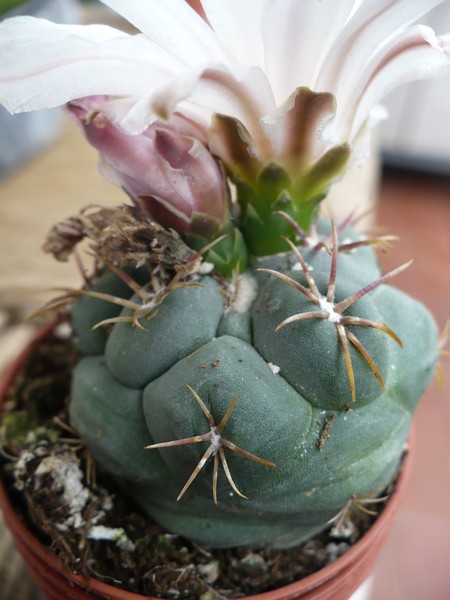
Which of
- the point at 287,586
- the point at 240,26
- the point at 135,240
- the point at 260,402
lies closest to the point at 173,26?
the point at 240,26

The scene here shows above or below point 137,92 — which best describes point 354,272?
below

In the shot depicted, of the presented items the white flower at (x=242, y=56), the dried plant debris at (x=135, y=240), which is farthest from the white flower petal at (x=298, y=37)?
the dried plant debris at (x=135, y=240)

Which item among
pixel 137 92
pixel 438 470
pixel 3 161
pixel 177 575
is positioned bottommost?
pixel 438 470

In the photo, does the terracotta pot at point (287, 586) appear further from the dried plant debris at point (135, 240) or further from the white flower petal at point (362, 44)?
the white flower petal at point (362, 44)

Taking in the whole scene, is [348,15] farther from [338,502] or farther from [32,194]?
[32,194]

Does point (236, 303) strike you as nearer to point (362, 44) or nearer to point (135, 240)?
point (135, 240)

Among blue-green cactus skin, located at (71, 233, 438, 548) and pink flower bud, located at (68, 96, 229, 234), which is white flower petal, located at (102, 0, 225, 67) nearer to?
pink flower bud, located at (68, 96, 229, 234)

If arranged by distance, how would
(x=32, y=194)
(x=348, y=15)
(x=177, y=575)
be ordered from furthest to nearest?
(x=32, y=194) → (x=177, y=575) → (x=348, y=15)

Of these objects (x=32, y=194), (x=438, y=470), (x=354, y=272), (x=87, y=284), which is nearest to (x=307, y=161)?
(x=354, y=272)

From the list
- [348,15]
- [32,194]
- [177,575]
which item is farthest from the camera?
[32,194]
